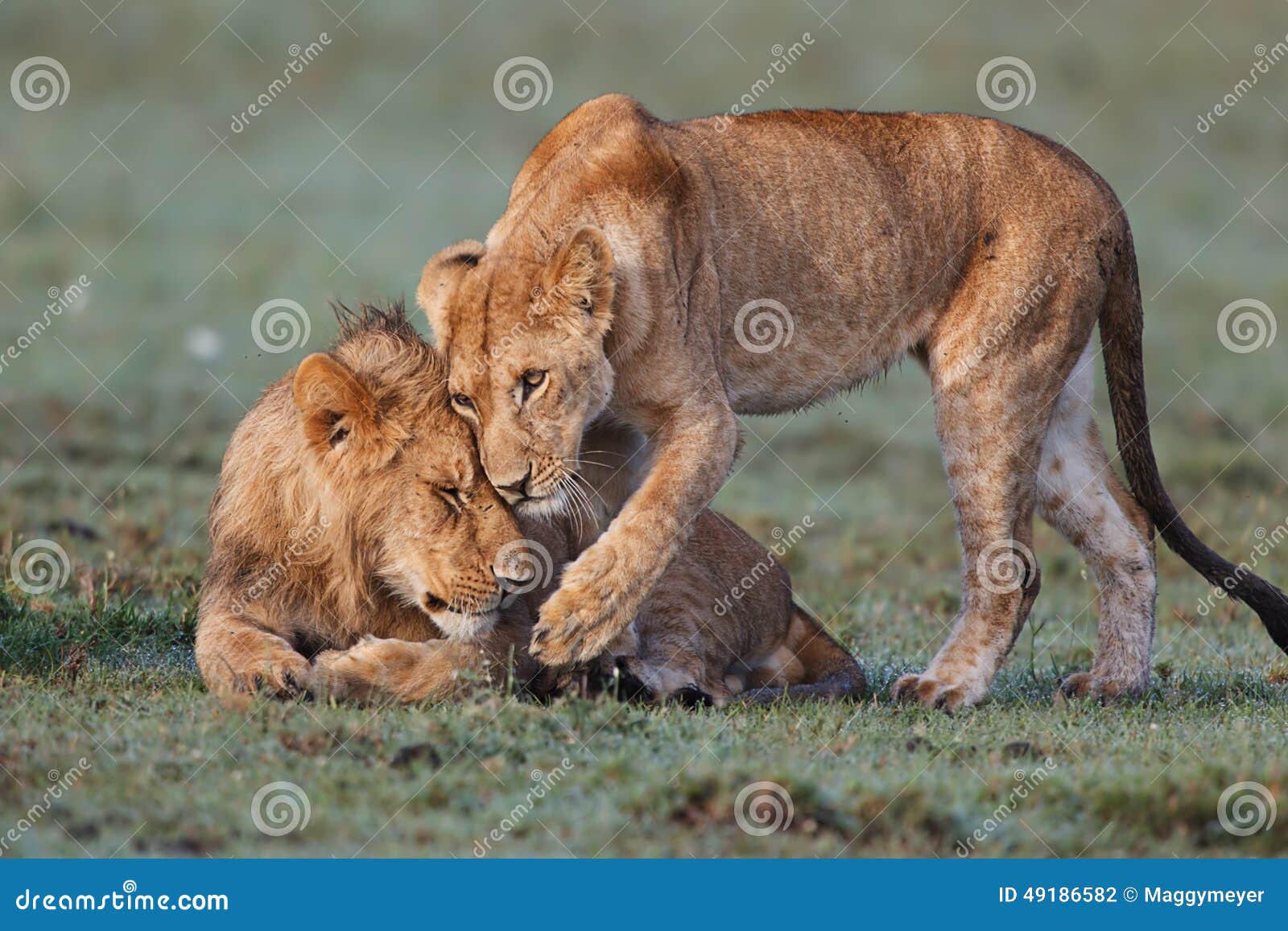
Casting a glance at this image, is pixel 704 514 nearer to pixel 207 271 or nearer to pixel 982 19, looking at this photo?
pixel 207 271

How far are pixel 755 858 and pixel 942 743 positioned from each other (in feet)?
3.77

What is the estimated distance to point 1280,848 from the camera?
13.5 feet

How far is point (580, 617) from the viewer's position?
4.93 m

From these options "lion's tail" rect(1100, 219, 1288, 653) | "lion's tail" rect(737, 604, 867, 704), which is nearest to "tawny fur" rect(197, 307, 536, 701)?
"lion's tail" rect(737, 604, 867, 704)

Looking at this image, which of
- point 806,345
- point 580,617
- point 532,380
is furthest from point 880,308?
point 580,617

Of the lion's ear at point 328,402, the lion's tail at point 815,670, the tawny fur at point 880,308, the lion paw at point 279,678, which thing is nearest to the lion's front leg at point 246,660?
the lion paw at point 279,678

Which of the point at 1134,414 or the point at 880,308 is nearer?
the point at 880,308

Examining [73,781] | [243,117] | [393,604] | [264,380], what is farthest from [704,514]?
A: [243,117]

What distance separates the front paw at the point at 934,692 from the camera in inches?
224

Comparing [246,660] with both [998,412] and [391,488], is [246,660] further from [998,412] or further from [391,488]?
[998,412]

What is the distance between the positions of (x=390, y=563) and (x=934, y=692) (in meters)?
1.91

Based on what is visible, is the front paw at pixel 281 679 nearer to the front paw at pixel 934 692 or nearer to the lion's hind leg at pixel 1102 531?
the front paw at pixel 934 692

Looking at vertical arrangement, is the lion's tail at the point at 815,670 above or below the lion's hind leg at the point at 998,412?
below

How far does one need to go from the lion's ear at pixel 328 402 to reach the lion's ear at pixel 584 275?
0.63 m
